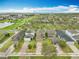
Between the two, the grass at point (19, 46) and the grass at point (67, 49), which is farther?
the grass at point (19, 46)

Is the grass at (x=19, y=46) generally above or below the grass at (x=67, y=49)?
below

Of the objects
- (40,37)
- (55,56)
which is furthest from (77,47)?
(40,37)

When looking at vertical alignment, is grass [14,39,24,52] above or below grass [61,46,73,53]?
below

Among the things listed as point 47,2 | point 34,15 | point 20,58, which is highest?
point 47,2

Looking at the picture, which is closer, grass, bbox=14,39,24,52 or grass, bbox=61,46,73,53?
grass, bbox=61,46,73,53

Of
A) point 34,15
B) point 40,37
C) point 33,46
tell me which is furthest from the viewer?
point 34,15

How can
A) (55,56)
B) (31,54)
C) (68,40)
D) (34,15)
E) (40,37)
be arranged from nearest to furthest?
(55,56) < (31,54) < (68,40) < (40,37) < (34,15)

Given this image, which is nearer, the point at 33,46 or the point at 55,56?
the point at 55,56

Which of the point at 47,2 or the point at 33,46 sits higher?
the point at 47,2

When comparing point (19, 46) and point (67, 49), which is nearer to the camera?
point (67, 49)

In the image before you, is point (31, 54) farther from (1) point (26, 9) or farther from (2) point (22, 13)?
(2) point (22, 13)
